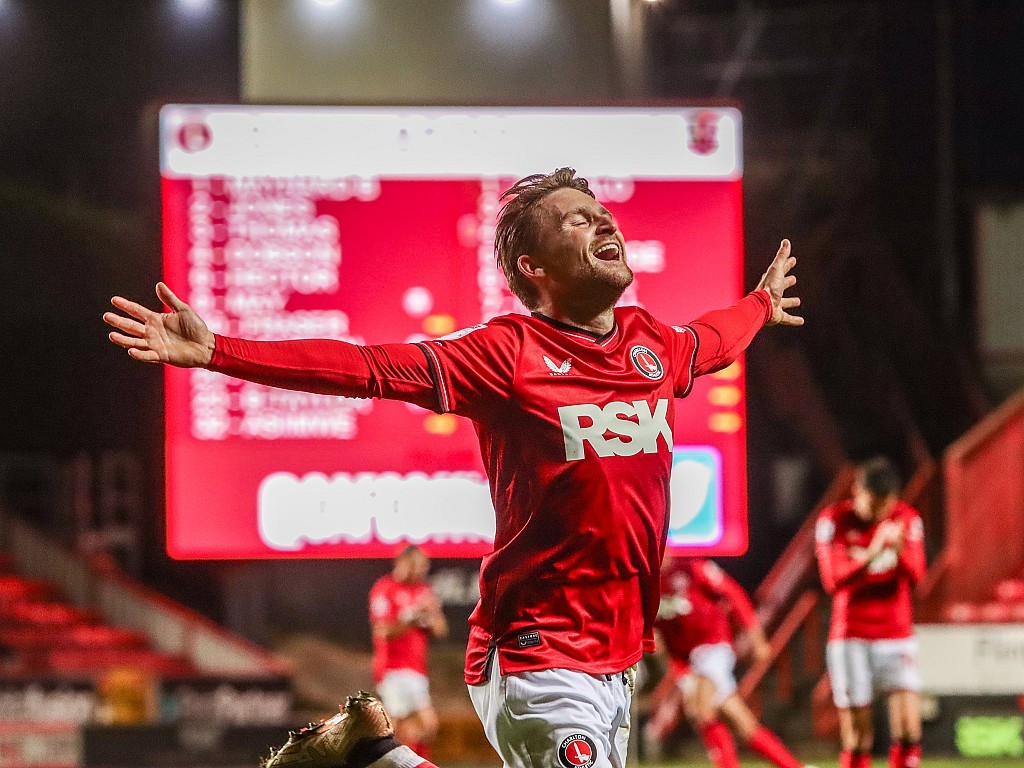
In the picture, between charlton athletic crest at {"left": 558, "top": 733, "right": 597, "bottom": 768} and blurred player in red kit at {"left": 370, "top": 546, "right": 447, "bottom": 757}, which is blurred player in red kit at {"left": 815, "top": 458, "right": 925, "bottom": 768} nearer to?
blurred player in red kit at {"left": 370, "top": 546, "right": 447, "bottom": 757}

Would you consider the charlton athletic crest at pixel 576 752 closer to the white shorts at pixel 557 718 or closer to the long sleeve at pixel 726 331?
the white shorts at pixel 557 718

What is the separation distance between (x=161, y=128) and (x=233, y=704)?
4.28 metres

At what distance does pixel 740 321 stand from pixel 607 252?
1.81 ft

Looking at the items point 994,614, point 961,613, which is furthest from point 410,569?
point 994,614

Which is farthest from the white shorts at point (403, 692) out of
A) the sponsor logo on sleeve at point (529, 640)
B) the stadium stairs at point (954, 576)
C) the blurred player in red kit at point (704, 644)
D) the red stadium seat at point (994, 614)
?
the sponsor logo on sleeve at point (529, 640)

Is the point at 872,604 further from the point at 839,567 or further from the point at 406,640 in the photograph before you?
the point at 406,640

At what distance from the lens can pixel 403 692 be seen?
324 inches

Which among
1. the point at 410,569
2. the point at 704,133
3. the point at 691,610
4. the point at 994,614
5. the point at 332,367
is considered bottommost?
the point at 994,614

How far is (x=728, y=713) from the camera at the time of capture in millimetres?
7297

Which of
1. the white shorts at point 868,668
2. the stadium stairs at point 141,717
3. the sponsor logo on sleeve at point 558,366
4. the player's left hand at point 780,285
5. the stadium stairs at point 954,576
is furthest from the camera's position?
the stadium stairs at point 954,576

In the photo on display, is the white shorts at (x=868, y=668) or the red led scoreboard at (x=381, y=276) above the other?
the red led scoreboard at (x=381, y=276)

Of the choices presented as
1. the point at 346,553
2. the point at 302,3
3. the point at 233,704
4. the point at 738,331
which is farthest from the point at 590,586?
the point at 233,704

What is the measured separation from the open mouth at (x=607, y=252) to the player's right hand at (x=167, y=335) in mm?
779

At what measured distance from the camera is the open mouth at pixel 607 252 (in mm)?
2908
